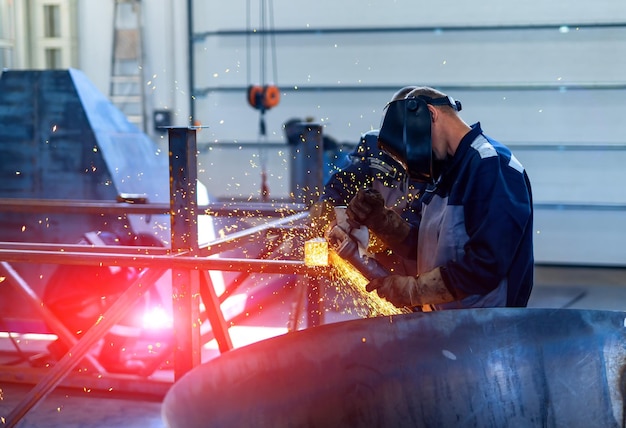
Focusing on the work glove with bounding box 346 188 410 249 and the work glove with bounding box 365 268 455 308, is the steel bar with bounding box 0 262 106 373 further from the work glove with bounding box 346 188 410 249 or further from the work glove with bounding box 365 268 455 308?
the work glove with bounding box 365 268 455 308

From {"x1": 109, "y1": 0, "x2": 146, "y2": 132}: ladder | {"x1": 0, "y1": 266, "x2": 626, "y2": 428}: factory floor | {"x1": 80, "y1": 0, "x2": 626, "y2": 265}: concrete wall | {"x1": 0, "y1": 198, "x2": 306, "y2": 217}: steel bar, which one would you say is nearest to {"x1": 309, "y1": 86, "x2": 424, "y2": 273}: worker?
{"x1": 0, "y1": 198, "x2": 306, "y2": 217}: steel bar

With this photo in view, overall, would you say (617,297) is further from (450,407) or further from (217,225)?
(450,407)

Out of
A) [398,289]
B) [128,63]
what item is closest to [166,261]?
[398,289]

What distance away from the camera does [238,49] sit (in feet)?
28.5

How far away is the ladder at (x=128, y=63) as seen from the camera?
337 inches

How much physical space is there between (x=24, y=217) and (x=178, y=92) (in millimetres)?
3738

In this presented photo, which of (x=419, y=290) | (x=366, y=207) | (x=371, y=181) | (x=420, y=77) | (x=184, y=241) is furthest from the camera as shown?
(x=420, y=77)

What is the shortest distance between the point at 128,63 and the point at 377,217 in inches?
269

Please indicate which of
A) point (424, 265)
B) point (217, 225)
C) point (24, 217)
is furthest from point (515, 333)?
point (217, 225)

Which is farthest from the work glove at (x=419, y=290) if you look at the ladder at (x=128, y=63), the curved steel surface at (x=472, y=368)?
the ladder at (x=128, y=63)

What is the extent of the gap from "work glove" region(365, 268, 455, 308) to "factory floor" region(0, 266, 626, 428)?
5.24 feet

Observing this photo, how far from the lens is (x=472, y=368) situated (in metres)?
1.88

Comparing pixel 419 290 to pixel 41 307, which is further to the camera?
pixel 41 307

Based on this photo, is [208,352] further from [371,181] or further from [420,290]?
[420,290]
